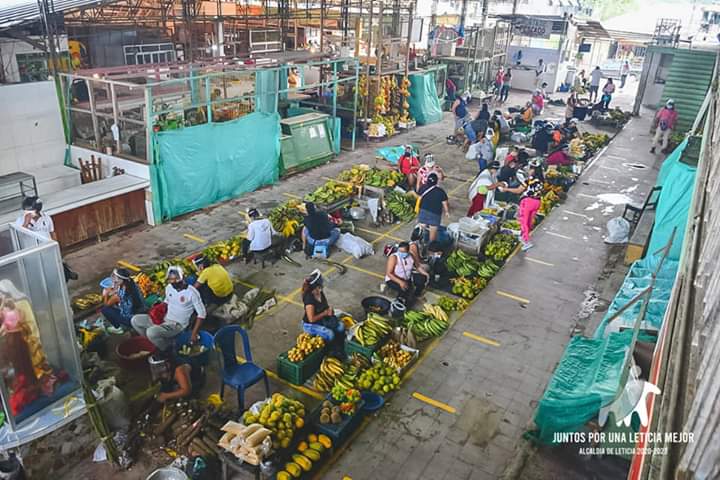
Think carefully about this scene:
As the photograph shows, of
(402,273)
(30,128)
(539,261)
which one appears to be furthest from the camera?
(30,128)

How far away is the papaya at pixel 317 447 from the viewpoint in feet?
22.4

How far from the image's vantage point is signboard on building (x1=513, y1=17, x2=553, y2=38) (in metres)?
34.6

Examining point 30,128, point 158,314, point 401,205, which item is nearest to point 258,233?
point 158,314

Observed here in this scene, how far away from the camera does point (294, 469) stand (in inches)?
257

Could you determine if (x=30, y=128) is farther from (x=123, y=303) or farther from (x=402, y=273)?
(x=402, y=273)

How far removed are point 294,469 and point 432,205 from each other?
7174 mm

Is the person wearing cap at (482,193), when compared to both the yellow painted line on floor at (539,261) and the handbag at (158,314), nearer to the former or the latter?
the yellow painted line on floor at (539,261)

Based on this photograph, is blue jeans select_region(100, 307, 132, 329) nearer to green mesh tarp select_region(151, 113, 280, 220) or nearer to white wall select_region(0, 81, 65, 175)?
green mesh tarp select_region(151, 113, 280, 220)

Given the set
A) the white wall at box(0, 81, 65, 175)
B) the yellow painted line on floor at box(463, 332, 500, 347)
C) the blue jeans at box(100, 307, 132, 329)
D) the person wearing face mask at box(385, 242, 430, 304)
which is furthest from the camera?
the white wall at box(0, 81, 65, 175)

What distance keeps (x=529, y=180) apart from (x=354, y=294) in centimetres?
613

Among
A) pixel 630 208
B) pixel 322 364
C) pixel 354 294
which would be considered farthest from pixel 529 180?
pixel 322 364

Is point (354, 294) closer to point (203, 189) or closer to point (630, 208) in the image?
point (203, 189)

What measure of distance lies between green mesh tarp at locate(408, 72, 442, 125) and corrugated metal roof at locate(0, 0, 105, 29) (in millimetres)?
13228

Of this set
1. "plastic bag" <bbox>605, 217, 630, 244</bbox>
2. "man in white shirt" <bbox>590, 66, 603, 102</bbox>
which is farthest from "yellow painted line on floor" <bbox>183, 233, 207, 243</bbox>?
"man in white shirt" <bbox>590, 66, 603, 102</bbox>
